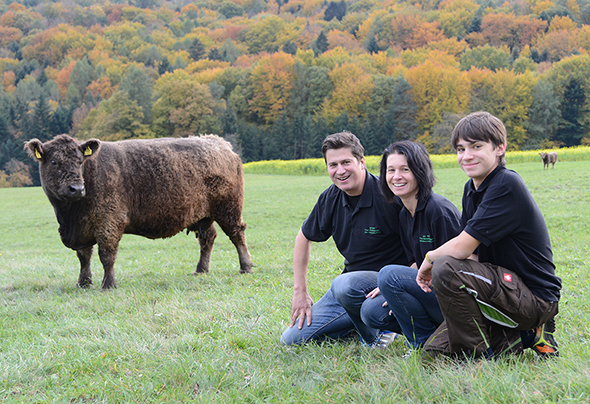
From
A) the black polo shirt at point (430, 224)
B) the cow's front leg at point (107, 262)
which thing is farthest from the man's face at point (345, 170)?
the cow's front leg at point (107, 262)

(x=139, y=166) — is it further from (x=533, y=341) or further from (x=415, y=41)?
(x=415, y=41)

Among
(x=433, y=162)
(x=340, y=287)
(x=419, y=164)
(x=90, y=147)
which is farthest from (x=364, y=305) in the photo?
(x=433, y=162)

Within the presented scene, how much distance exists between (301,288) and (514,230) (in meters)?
1.89

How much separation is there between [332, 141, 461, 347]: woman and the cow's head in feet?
17.2

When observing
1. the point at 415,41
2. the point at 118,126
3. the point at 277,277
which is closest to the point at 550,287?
the point at 277,277

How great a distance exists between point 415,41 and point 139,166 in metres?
138

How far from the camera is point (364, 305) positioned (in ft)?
12.3

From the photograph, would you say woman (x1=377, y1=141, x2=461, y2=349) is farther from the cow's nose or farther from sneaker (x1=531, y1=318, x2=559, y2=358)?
the cow's nose

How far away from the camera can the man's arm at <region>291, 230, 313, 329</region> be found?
4.18 meters

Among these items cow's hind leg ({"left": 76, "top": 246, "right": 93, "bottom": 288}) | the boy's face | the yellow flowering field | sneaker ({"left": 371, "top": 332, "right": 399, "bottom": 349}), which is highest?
the boy's face

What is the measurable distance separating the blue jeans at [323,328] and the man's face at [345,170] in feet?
3.51

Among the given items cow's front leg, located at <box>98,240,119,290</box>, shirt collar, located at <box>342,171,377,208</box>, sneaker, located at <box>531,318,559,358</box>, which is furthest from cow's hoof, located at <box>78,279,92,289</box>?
sneaker, located at <box>531,318,559,358</box>

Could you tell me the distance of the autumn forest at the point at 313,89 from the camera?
234 feet

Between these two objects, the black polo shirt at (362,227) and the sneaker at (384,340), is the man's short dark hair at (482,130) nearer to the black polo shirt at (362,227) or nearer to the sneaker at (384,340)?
the black polo shirt at (362,227)
